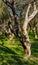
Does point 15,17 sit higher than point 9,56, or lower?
higher

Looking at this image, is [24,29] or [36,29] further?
[36,29]

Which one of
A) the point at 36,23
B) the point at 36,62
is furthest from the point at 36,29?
→ the point at 36,62

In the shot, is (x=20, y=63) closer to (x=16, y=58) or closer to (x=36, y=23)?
(x=16, y=58)

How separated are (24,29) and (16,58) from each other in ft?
7.96

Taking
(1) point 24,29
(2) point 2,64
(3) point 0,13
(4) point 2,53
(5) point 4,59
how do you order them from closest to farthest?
(2) point 2,64 < (5) point 4,59 < (1) point 24,29 < (4) point 2,53 < (3) point 0,13

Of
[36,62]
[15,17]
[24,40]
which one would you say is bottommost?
[36,62]

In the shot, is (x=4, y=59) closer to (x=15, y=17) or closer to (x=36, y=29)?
(x=15, y=17)

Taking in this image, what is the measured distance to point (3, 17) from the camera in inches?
1460

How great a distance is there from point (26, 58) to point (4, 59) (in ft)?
5.44

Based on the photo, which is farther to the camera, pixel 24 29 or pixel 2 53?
pixel 2 53

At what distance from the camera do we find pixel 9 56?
18.6 m

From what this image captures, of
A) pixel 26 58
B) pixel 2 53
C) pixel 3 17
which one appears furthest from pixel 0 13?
pixel 26 58

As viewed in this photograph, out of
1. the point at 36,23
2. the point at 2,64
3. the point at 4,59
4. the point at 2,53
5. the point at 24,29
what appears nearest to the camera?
the point at 2,64

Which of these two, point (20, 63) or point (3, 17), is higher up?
point (3, 17)
